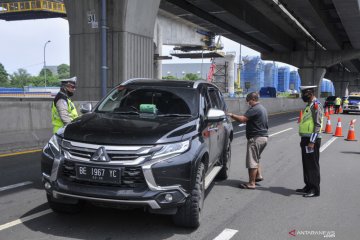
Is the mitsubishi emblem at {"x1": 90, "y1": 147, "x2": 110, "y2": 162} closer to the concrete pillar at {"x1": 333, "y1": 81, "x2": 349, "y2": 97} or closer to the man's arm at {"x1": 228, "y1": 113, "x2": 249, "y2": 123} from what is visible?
the man's arm at {"x1": 228, "y1": 113, "x2": 249, "y2": 123}

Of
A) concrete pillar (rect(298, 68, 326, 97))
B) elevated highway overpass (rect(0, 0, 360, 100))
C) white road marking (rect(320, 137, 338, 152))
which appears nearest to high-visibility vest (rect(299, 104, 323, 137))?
white road marking (rect(320, 137, 338, 152))

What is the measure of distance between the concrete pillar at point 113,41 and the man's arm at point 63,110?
27.1 feet

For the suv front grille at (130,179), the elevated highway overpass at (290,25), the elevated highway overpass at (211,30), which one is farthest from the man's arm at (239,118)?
the elevated highway overpass at (290,25)

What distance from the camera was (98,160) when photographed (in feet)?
14.8

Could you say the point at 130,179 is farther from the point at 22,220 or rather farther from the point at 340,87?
the point at 340,87

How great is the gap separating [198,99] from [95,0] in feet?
33.0

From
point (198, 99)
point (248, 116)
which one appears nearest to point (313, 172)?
point (248, 116)

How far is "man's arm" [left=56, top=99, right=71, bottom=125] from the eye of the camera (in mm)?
6605

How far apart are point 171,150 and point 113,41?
10.9m

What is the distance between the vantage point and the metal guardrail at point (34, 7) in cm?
5988

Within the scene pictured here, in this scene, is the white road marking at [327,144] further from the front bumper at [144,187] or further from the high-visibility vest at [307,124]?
the front bumper at [144,187]

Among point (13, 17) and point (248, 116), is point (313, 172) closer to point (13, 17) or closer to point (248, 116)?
point (248, 116)

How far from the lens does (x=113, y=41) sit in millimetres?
14805

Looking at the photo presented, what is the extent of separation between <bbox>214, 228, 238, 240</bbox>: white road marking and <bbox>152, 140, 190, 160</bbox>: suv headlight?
1120mm
